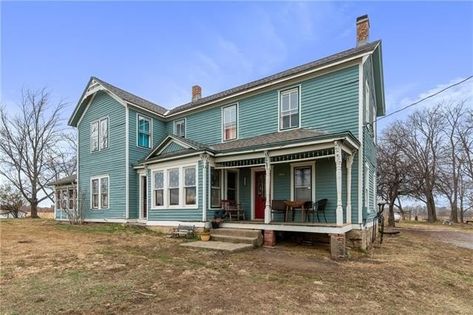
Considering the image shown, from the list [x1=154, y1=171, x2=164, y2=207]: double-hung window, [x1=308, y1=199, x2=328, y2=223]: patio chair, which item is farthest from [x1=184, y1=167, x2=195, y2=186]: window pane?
[x1=308, y1=199, x2=328, y2=223]: patio chair

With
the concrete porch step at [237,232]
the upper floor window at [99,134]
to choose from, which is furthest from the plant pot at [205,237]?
the upper floor window at [99,134]

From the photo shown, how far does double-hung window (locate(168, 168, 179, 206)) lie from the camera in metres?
12.7

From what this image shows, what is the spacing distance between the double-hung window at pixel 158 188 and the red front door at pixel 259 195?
414 centimetres

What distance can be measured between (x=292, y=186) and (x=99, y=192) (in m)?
10.7

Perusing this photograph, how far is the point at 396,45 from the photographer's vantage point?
45.2 ft

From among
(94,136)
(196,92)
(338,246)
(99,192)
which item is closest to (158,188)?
(99,192)

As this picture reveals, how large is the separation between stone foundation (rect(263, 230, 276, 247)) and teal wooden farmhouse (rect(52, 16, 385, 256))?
1.4 inches

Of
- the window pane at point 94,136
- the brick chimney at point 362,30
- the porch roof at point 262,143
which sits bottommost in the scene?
the porch roof at point 262,143

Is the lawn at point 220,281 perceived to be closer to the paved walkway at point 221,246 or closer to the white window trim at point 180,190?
the paved walkway at point 221,246

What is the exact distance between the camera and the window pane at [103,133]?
1617cm

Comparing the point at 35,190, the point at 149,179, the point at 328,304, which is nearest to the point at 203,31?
the point at 149,179

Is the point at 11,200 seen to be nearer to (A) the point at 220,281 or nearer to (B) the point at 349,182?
(A) the point at 220,281

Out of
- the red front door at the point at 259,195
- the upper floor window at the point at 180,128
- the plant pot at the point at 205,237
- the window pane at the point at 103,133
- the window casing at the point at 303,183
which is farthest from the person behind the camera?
the window pane at the point at 103,133

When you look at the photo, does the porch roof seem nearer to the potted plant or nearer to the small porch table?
the small porch table
